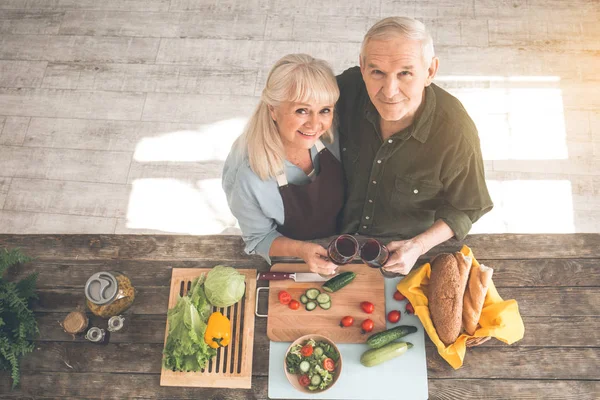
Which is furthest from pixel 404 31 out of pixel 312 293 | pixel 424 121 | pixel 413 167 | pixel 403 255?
pixel 312 293

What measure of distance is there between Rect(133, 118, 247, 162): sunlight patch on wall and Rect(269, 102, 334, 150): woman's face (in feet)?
6.22

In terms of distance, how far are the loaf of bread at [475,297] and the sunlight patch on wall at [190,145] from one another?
2.32 meters

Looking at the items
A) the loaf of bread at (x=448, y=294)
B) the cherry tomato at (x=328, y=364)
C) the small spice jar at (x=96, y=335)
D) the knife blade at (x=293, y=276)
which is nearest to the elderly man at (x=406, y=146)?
the loaf of bread at (x=448, y=294)

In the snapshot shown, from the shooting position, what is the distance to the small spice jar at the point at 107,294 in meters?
2.12

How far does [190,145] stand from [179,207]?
0.52 metres

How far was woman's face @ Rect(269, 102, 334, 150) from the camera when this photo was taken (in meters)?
1.91

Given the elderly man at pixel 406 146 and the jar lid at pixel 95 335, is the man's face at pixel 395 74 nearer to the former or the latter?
the elderly man at pixel 406 146

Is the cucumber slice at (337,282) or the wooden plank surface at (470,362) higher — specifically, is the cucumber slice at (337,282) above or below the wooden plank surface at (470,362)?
above

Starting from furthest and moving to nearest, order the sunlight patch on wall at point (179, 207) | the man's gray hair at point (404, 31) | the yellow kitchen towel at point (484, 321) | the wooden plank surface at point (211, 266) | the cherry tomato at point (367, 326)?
the sunlight patch on wall at point (179, 207) < the wooden plank surface at point (211, 266) < the cherry tomato at point (367, 326) < the yellow kitchen towel at point (484, 321) < the man's gray hair at point (404, 31)

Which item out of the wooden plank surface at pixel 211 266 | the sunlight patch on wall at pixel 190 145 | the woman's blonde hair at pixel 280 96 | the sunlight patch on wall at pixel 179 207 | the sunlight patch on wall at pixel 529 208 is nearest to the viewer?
the woman's blonde hair at pixel 280 96

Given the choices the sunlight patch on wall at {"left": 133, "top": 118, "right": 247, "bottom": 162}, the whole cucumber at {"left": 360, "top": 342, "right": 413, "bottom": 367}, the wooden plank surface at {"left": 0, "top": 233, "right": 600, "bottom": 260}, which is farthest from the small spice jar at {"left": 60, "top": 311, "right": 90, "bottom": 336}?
the sunlight patch on wall at {"left": 133, "top": 118, "right": 247, "bottom": 162}

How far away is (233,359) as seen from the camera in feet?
7.08

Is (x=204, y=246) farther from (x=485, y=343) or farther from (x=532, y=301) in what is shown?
(x=532, y=301)

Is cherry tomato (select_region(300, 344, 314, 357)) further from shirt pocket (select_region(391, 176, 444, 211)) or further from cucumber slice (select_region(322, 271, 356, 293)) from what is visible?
shirt pocket (select_region(391, 176, 444, 211))
